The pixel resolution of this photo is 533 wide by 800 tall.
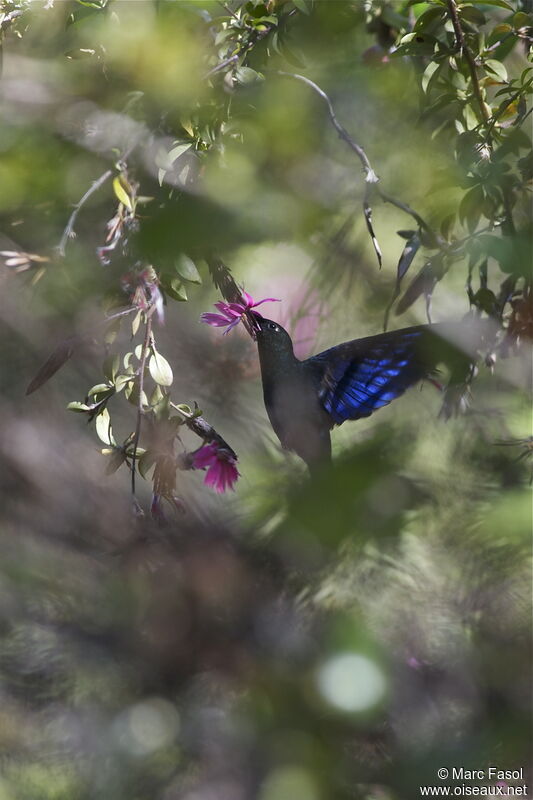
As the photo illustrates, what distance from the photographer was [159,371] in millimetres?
394

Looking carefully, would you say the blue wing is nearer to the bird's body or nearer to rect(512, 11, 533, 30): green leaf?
the bird's body

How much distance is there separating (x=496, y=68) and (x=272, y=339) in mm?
220

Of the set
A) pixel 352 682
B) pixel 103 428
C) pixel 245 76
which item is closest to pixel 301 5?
pixel 245 76

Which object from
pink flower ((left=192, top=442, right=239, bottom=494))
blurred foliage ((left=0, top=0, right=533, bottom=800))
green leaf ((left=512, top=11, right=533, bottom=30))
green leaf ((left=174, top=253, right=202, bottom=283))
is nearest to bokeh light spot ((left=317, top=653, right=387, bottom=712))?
blurred foliage ((left=0, top=0, right=533, bottom=800))

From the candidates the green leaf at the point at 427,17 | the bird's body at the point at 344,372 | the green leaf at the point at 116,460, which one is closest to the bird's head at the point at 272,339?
the bird's body at the point at 344,372

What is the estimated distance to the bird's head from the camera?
0.39 metres

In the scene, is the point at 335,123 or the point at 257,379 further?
the point at 257,379

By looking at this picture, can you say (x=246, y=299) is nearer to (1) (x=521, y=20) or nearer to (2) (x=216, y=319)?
(2) (x=216, y=319)

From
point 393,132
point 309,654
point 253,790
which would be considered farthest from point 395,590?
point 393,132

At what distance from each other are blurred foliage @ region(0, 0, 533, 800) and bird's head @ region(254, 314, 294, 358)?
20 millimetres

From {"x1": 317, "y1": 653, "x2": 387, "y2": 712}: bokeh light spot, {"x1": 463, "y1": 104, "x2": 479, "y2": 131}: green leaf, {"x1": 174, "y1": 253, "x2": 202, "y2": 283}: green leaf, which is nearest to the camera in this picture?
{"x1": 174, "y1": 253, "x2": 202, "y2": 283}: green leaf

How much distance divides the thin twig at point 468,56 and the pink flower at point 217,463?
25cm

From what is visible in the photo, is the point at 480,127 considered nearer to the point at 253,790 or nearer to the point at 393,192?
the point at 393,192

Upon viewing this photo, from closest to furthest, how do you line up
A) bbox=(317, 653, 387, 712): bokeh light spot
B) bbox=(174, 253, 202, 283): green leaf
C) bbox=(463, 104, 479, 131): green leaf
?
bbox=(174, 253, 202, 283): green leaf < bbox=(463, 104, 479, 131): green leaf < bbox=(317, 653, 387, 712): bokeh light spot
